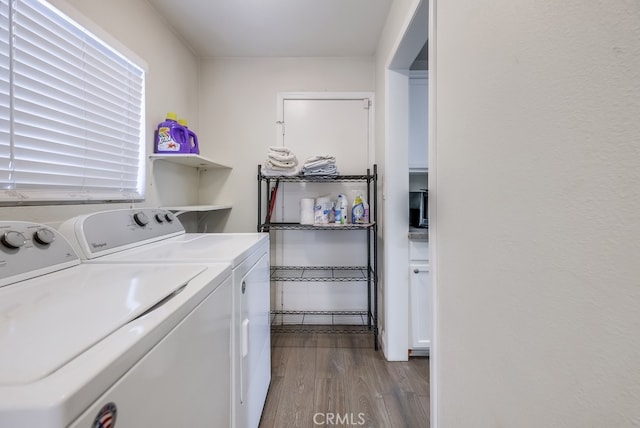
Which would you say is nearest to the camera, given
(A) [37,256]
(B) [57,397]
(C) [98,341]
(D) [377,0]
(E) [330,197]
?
(B) [57,397]

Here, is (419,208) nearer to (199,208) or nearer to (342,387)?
(342,387)

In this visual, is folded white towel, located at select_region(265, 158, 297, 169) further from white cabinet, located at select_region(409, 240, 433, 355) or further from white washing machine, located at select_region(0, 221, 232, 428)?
white washing machine, located at select_region(0, 221, 232, 428)

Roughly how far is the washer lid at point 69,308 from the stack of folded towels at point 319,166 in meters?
1.31

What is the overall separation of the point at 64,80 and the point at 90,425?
1393 millimetres

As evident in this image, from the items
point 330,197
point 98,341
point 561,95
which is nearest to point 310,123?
point 330,197

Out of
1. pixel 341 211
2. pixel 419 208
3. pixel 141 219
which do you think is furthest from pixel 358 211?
pixel 141 219

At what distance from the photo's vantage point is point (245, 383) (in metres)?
1.05

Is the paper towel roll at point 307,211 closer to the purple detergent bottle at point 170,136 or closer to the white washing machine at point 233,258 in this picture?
the white washing machine at point 233,258

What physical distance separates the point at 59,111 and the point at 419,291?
213 centimetres

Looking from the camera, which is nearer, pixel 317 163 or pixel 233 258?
pixel 233 258

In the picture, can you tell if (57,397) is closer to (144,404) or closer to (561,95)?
(144,404)

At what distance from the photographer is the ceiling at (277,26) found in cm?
171

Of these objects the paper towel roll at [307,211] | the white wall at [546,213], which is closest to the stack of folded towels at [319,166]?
the paper towel roll at [307,211]

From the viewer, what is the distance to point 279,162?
78.6 inches
